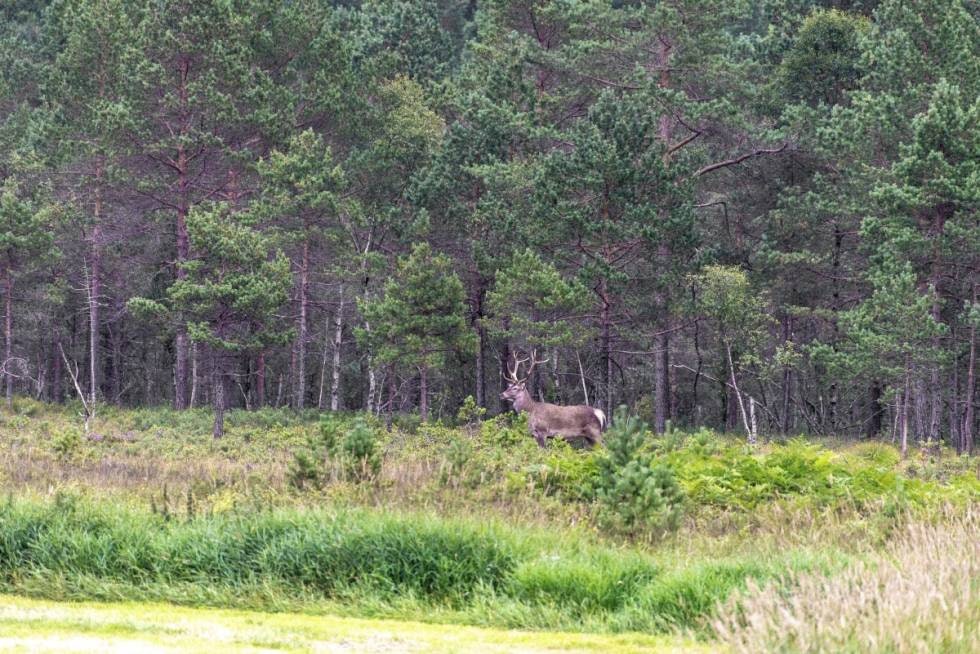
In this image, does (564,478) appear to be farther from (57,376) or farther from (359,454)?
(57,376)

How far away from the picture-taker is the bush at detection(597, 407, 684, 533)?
36.0 ft

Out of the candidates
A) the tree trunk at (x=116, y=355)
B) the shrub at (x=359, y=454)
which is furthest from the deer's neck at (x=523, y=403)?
the tree trunk at (x=116, y=355)

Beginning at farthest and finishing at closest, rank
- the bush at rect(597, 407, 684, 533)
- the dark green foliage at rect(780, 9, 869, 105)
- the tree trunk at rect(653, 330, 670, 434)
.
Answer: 1. the dark green foliage at rect(780, 9, 869, 105)
2. the tree trunk at rect(653, 330, 670, 434)
3. the bush at rect(597, 407, 684, 533)

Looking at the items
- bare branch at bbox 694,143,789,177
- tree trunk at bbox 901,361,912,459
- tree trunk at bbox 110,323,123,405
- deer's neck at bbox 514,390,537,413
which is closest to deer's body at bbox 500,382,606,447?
deer's neck at bbox 514,390,537,413

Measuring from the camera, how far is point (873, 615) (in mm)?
6129

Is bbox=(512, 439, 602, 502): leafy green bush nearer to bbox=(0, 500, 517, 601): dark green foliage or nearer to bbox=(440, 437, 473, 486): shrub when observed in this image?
bbox=(440, 437, 473, 486): shrub

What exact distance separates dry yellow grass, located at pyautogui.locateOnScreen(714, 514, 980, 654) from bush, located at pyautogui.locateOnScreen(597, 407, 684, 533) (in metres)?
3.12

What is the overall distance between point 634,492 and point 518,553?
230 cm

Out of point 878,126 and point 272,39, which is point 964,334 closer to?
point 878,126

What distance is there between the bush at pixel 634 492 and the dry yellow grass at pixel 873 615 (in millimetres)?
3119

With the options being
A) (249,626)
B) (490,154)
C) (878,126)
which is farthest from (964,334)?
(249,626)

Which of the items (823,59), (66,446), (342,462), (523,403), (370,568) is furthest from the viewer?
(823,59)

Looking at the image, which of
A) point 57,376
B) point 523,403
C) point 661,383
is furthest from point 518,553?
point 57,376

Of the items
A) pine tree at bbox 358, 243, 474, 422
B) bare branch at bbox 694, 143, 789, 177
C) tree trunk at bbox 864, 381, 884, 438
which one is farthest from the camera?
tree trunk at bbox 864, 381, 884, 438
